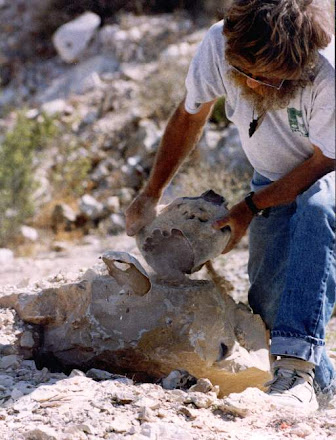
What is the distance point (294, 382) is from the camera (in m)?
2.90

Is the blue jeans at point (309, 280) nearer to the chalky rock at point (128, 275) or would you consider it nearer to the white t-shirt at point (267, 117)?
the white t-shirt at point (267, 117)

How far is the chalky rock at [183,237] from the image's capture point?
326 centimetres

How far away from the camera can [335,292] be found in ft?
9.94

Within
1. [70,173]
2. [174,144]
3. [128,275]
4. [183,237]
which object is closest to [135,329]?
[128,275]

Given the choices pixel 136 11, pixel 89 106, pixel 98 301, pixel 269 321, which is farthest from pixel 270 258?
pixel 136 11

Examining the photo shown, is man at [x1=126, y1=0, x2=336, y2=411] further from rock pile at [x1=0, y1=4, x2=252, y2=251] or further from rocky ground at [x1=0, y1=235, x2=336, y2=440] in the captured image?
rock pile at [x1=0, y1=4, x2=252, y2=251]

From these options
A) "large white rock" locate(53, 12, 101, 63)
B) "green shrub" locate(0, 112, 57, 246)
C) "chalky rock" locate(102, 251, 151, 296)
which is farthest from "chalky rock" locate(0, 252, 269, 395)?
"large white rock" locate(53, 12, 101, 63)

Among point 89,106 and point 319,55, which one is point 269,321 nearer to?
point 319,55

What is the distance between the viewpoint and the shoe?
2837 millimetres

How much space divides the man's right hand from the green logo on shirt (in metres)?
0.71

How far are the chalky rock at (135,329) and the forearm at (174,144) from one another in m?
0.47

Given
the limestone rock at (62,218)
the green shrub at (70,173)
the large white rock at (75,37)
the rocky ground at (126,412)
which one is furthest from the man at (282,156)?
the large white rock at (75,37)

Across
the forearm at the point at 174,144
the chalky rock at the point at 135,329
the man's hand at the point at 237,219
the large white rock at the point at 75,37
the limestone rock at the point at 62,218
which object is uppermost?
the forearm at the point at 174,144

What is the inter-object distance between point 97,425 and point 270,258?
126cm
